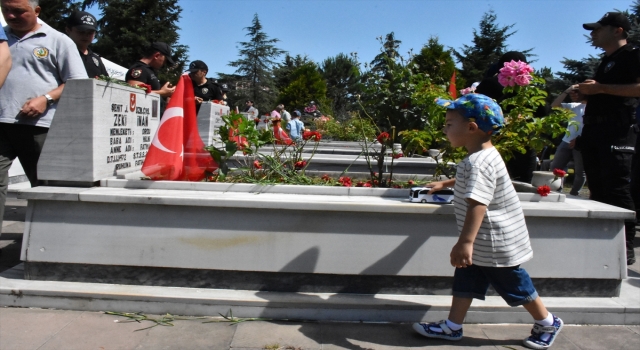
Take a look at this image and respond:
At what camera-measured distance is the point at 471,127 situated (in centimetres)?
295

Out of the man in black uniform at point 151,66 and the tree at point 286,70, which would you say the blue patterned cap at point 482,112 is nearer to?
the man in black uniform at point 151,66

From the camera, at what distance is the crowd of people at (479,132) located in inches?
114

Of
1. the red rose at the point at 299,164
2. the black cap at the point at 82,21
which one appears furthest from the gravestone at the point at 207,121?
the red rose at the point at 299,164

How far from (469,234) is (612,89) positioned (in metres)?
2.33

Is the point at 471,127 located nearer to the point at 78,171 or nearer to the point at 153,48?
the point at 78,171

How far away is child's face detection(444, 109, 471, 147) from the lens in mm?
2980

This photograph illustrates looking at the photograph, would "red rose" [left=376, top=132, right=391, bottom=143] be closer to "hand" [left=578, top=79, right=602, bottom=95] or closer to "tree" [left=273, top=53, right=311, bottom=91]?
"hand" [left=578, top=79, right=602, bottom=95]

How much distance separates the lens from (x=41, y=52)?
3932 mm

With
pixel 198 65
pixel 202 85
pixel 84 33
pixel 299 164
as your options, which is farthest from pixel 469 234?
pixel 202 85

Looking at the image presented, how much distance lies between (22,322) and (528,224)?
332 cm

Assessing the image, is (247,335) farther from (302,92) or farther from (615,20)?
(302,92)

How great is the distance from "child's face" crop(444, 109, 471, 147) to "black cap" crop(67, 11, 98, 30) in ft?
12.9

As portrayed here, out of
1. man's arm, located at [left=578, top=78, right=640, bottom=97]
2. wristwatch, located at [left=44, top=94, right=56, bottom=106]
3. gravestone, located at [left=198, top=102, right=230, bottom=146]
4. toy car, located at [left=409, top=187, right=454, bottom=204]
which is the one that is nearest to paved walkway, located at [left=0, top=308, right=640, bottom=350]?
toy car, located at [left=409, top=187, right=454, bottom=204]

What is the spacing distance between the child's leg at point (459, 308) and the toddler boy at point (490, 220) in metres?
0.02
